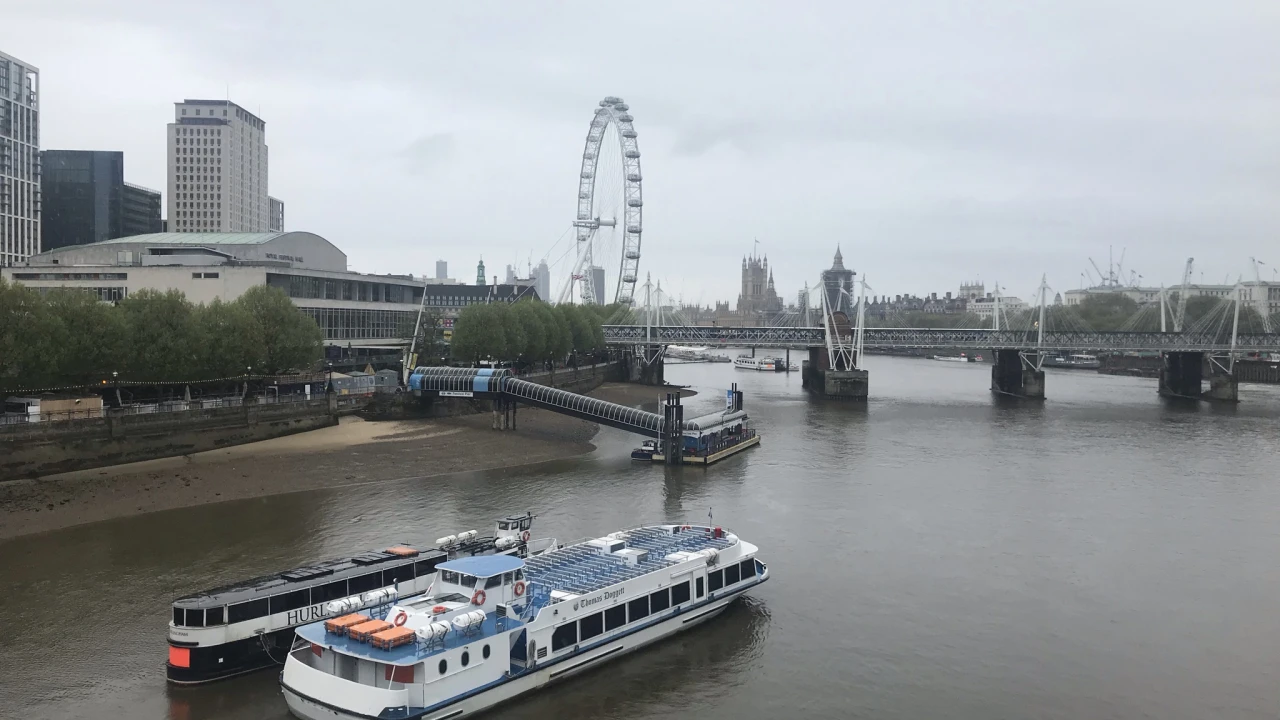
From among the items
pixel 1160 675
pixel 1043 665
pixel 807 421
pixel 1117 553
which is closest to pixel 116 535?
pixel 1043 665

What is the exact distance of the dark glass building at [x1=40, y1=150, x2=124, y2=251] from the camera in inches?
5930

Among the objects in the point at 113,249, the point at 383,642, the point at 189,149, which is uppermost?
the point at 189,149

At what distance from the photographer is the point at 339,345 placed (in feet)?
250

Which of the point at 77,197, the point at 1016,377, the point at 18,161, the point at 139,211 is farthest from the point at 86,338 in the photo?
the point at 139,211

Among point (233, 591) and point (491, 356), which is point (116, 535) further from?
point (491, 356)

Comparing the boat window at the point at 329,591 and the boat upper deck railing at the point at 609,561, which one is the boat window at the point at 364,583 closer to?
the boat window at the point at 329,591

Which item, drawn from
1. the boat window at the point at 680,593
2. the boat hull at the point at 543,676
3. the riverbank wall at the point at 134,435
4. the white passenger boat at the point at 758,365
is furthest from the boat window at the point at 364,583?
the white passenger boat at the point at 758,365

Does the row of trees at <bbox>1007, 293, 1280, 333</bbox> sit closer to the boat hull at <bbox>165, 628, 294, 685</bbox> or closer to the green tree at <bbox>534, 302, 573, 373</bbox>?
the green tree at <bbox>534, 302, 573, 373</bbox>

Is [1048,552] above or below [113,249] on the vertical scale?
below

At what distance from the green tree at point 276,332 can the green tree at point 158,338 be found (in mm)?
5025

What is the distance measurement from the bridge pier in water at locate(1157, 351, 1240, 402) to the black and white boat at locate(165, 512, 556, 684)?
9275cm

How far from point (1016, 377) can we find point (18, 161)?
133 m

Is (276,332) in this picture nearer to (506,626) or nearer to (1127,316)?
(506,626)

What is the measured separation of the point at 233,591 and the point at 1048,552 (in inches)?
1048
